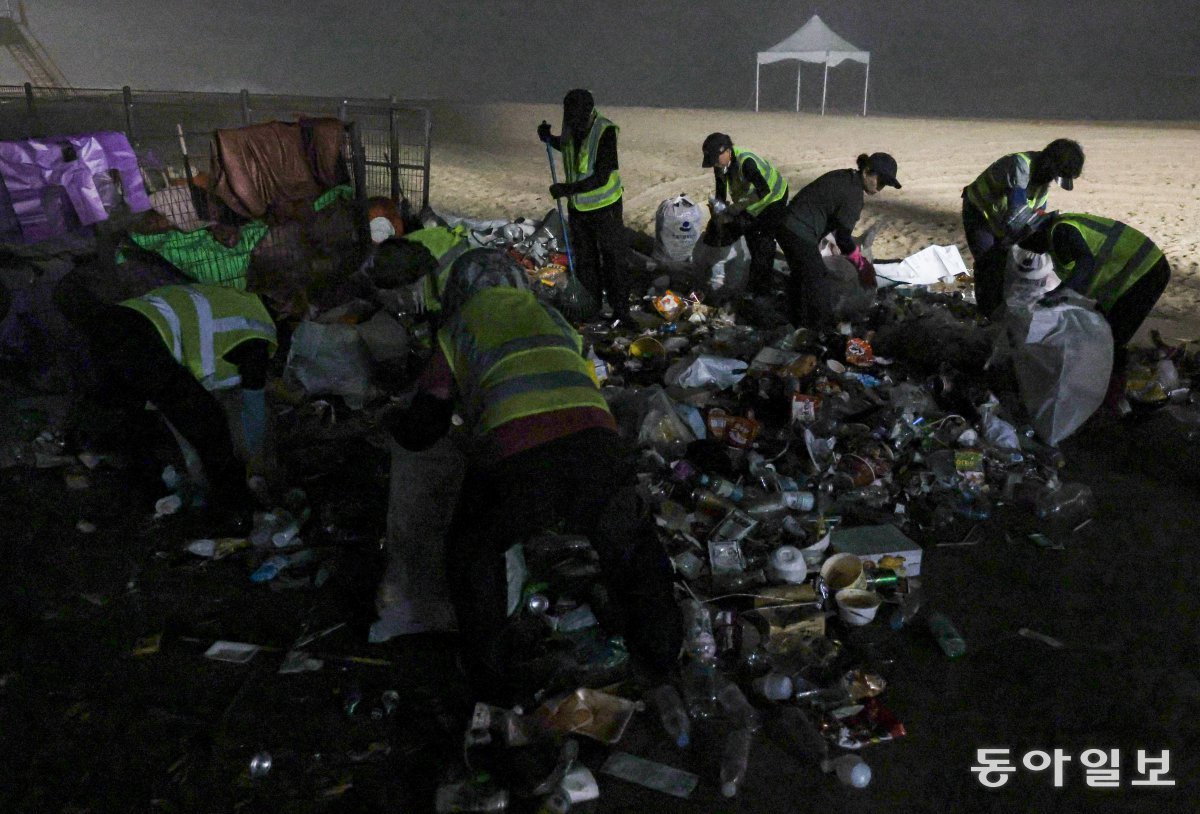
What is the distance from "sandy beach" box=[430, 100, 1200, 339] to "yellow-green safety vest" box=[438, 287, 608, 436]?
16.8 ft

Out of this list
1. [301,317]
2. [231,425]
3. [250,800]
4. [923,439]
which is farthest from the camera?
[301,317]

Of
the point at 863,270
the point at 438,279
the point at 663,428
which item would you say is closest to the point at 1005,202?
the point at 863,270

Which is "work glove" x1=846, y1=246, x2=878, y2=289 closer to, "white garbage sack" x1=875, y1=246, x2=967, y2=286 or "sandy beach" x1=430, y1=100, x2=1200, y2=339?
"white garbage sack" x1=875, y1=246, x2=967, y2=286

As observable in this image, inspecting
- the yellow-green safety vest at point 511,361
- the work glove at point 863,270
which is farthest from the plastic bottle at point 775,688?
the work glove at point 863,270

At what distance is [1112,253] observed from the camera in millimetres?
4551

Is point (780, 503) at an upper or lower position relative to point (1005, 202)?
lower

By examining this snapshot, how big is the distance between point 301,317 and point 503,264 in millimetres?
3457

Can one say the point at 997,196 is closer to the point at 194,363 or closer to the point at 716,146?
the point at 716,146

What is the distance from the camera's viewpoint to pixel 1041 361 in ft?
13.9

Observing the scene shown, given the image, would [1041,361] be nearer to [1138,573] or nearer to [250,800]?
[1138,573]

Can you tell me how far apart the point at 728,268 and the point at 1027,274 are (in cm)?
204

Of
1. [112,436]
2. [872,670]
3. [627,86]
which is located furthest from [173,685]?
[627,86]

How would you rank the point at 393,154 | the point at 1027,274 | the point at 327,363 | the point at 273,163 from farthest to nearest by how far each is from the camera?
the point at 393,154 → the point at 273,163 → the point at 1027,274 → the point at 327,363

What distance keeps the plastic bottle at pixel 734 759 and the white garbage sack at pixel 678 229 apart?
16.2 feet
